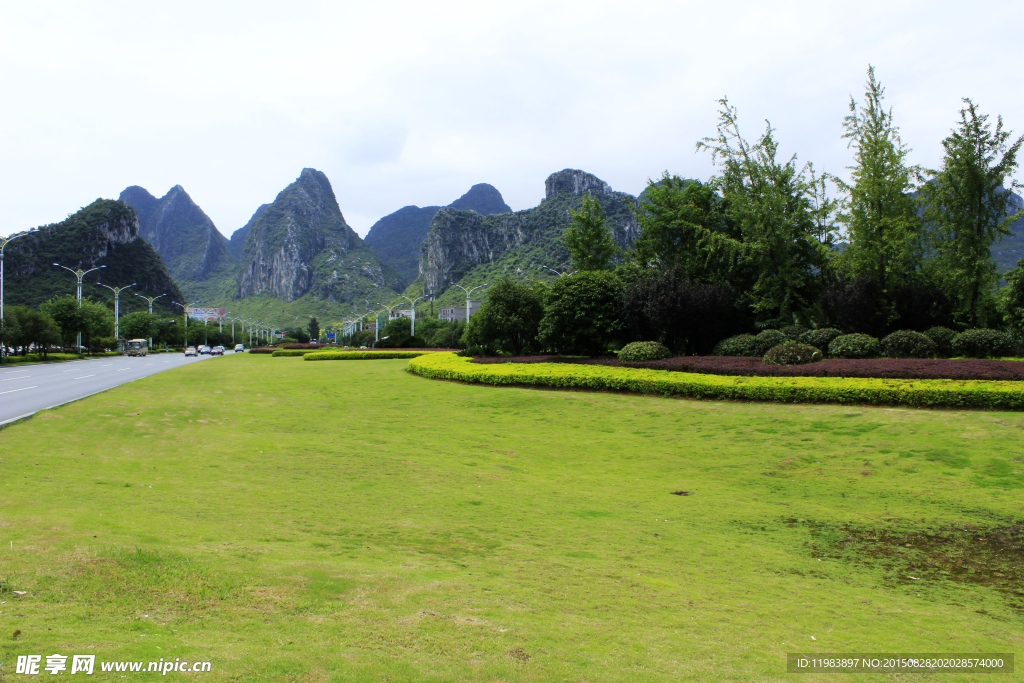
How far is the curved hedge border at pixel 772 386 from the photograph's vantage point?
11.9m

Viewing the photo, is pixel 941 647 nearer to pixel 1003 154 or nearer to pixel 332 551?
pixel 332 551

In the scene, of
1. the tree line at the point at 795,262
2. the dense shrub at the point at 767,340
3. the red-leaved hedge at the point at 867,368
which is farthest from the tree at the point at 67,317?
the dense shrub at the point at 767,340

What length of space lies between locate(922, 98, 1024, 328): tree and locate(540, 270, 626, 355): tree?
37.1 ft

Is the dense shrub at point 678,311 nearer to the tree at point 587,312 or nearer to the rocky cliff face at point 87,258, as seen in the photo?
the tree at point 587,312

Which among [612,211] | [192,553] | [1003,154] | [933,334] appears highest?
[612,211]

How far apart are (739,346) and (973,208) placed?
817 cm

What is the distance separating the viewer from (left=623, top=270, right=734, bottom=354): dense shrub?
72.9ft

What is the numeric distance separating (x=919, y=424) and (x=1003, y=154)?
13.4 meters

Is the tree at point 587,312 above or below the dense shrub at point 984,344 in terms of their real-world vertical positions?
above

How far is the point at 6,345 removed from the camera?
4353 centimetres

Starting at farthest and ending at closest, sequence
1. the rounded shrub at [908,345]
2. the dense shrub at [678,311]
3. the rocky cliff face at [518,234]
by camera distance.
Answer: the rocky cliff face at [518,234] → the dense shrub at [678,311] → the rounded shrub at [908,345]

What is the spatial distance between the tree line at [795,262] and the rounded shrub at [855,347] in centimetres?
219

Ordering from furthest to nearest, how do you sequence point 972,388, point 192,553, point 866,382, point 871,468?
1. point 866,382
2. point 972,388
3. point 871,468
4. point 192,553

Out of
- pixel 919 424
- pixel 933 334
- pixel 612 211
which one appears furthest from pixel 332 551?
pixel 612 211
